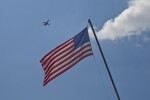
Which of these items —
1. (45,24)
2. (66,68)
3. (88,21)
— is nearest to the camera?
(88,21)

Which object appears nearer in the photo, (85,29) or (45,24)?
(85,29)

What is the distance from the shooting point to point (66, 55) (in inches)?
958

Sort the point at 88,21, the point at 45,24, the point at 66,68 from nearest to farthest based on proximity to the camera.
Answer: the point at 88,21 < the point at 66,68 < the point at 45,24

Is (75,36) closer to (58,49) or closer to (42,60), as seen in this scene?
(58,49)

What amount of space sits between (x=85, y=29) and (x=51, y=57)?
442 cm

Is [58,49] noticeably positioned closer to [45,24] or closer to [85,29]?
[85,29]

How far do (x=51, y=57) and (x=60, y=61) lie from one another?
104 centimetres

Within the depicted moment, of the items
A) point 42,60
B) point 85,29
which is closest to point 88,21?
point 85,29

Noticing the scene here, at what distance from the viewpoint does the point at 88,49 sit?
2405cm

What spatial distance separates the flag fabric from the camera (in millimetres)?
23875

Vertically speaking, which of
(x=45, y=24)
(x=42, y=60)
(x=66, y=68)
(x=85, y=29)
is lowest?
(x=66, y=68)

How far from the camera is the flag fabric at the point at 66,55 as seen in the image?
23875 mm

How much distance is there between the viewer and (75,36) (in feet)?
81.9

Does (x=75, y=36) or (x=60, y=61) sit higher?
(x=75, y=36)
